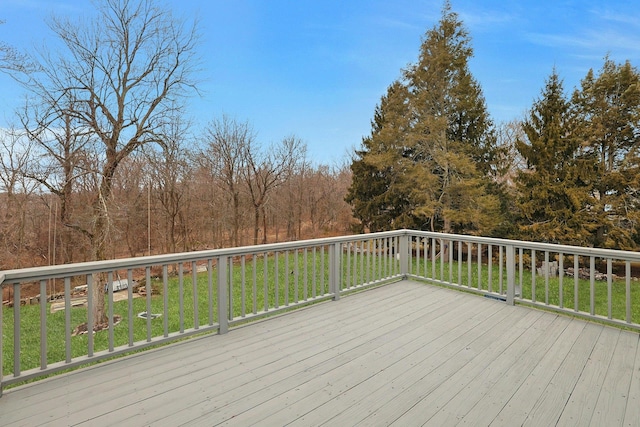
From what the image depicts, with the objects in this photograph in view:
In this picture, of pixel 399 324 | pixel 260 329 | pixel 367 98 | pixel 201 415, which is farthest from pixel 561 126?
pixel 201 415

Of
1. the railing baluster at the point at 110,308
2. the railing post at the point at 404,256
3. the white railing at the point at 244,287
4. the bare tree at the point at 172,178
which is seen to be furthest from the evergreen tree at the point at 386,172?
the railing baluster at the point at 110,308

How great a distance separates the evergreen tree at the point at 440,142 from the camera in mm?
10578

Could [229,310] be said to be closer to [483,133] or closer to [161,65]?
[161,65]

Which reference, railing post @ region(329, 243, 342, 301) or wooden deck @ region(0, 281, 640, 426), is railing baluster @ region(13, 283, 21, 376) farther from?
railing post @ region(329, 243, 342, 301)

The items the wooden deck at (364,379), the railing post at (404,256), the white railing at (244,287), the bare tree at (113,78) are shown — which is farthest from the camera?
the bare tree at (113,78)

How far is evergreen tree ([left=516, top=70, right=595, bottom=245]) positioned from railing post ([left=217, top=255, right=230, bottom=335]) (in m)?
10.4

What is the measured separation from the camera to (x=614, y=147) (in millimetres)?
10078

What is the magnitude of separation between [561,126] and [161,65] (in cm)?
1152

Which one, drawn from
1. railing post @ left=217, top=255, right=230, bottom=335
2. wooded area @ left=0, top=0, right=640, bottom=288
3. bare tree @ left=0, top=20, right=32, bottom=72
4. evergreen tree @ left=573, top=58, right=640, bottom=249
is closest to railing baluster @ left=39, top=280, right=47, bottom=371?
railing post @ left=217, top=255, right=230, bottom=335

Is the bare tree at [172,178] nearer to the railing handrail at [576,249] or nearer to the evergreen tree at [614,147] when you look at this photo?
the railing handrail at [576,249]

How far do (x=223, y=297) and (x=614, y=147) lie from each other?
40.2 feet

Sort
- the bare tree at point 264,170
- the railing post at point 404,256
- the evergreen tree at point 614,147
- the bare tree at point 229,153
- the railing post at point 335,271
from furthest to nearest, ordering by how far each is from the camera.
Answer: the bare tree at point 264,170, the bare tree at point 229,153, the evergreen tree at point 614,147, the railing post at point 404,256, the railing post at point 335,271

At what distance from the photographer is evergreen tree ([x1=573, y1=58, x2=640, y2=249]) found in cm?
961

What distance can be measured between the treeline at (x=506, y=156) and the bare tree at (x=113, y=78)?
6.72 m
